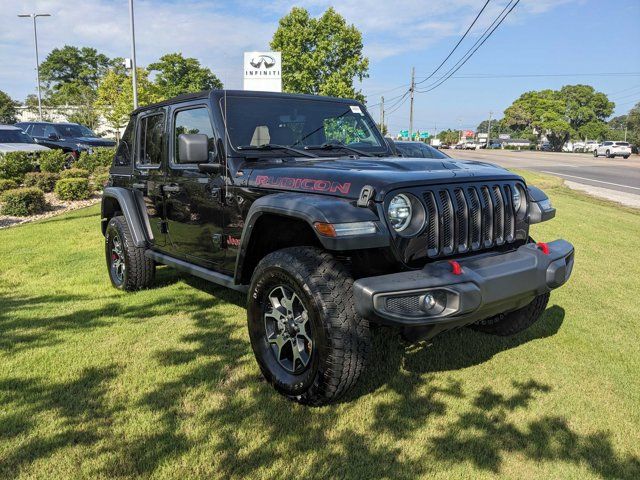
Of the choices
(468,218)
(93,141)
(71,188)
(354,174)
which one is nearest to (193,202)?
(354,174)

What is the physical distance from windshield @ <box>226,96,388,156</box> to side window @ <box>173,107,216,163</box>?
0.19 meters

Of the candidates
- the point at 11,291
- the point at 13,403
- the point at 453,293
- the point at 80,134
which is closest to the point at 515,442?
the point at 453,293

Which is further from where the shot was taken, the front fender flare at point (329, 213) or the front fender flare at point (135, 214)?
the front fender flare at point (135, 214)

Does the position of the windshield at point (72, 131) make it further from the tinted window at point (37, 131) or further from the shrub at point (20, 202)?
the shrub at point (20, 202)

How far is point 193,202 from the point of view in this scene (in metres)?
4.09

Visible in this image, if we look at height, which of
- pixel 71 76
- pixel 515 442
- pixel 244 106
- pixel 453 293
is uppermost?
pixel 71 76

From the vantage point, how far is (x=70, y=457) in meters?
2.52

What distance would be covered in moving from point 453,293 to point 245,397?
1.43m

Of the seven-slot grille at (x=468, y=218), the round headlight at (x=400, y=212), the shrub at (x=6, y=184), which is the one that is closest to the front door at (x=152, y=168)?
the round headlight at (x=400, y=212)

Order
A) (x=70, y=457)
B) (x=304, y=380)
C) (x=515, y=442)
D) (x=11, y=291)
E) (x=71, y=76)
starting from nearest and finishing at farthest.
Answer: (x=70, y=457)
(x=515, y=442)
(x=304, y=380)
(x=11, y=291)
(x=71, y=76)

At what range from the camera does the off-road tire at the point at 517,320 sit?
12.3 feet

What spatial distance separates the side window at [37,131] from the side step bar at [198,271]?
55.4ft

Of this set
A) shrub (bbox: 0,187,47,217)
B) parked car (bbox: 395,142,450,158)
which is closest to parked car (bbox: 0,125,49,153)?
shrub (bbox: 0,187,47,217)

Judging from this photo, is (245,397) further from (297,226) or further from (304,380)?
(297,226)
